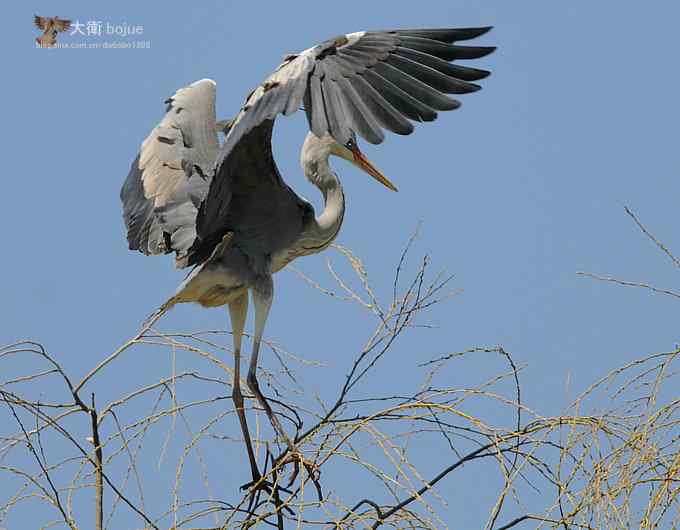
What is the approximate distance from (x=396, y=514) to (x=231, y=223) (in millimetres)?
1867

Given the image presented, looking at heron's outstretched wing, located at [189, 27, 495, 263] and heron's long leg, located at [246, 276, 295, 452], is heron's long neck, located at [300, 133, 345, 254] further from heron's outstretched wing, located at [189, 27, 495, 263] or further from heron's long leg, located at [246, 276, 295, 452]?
heron's outstretched wing, located at [189, 27, 495, 263]

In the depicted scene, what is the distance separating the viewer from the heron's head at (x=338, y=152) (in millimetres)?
5035

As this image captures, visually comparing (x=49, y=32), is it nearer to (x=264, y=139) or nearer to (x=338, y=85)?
(x=264, y=139)

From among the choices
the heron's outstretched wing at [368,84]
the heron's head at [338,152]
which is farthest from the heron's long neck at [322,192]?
the heron's outstretched wing at [368,84]

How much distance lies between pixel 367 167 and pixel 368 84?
5.31 feet

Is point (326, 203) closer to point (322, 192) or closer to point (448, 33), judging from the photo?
point (322, 192)

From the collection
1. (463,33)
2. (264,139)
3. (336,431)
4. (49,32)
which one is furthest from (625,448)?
(49,32)

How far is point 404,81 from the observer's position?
12.3 feet

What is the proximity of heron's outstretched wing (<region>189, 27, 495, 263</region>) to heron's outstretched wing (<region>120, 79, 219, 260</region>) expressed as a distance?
69 centimetres

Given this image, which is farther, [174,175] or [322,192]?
[322,192]

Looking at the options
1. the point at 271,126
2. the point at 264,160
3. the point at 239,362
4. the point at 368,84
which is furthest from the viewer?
the point at 239,362

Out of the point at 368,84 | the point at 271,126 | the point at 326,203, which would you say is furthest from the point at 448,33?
the point at 326,203

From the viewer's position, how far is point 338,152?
5.21m

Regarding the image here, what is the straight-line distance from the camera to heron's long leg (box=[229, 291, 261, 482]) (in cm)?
456
